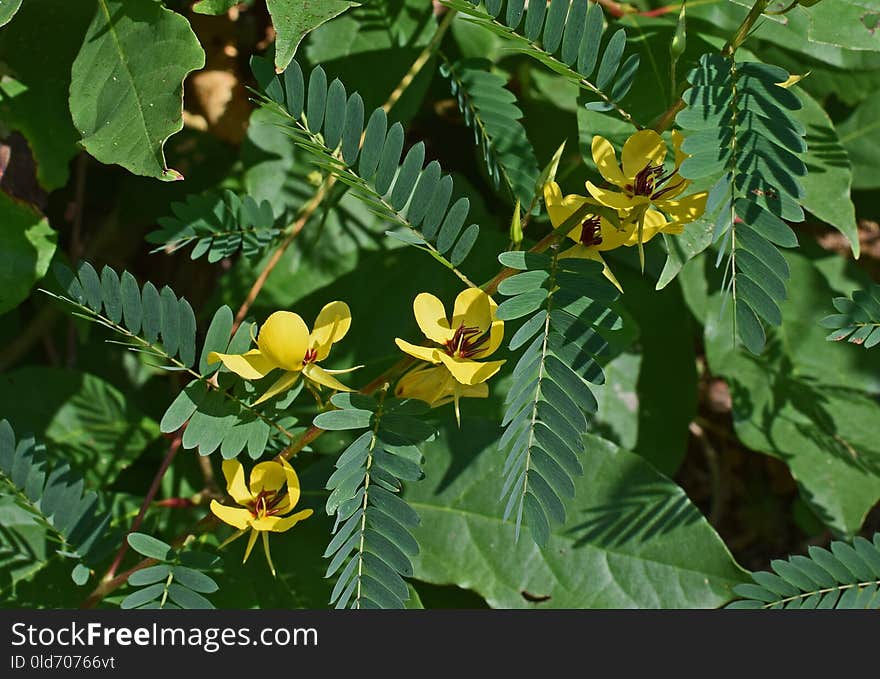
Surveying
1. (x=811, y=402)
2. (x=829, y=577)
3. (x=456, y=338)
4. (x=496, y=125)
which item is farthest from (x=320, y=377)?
(x=811, y=402)

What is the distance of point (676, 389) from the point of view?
1742 mm

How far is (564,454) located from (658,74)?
2.39ft

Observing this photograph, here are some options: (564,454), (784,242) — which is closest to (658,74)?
(784,242)

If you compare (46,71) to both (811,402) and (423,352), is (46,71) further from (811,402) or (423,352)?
(811,402)

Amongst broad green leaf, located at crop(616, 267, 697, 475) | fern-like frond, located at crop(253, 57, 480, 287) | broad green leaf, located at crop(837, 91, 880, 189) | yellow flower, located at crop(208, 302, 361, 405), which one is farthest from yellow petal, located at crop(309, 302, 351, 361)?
broad green leaf, located at crop(837, 91, 880, 189)

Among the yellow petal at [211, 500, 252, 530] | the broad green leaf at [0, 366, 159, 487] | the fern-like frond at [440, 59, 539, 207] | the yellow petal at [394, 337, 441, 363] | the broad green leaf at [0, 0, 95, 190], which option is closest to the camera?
the yellow petal at [394, 337, 441, 363]

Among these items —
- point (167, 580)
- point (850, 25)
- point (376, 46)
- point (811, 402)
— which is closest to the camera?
point (167, 580)

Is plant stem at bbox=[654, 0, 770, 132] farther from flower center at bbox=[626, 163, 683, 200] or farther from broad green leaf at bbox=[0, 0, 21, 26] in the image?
broad green leaf at bbox=[0, 0, 21, 26]

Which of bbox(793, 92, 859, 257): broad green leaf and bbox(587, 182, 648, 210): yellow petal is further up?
bbox(793, 92, 859, 257): broad green leaf

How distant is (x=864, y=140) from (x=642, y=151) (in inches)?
41.5

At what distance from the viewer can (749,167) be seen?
0.92 meters

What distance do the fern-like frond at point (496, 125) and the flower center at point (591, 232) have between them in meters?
0.26

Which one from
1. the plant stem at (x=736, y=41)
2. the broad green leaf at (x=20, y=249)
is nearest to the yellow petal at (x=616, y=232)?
the plant stem at (x=736, y=41)

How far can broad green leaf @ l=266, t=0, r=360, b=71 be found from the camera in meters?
0.98
